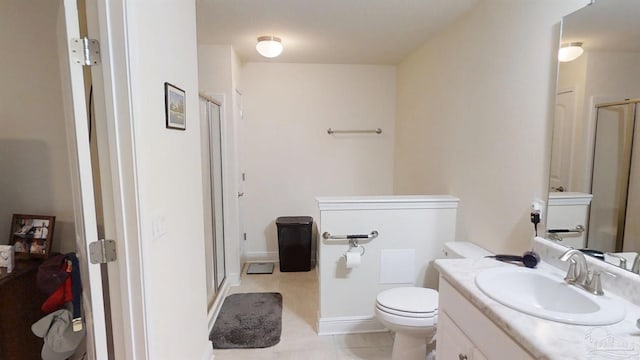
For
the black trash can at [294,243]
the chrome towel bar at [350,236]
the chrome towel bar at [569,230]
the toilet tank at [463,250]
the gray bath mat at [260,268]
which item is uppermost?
the chrome towel bar at [569,230]

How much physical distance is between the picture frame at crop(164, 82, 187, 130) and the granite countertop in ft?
4.80

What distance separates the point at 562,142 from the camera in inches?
61.1

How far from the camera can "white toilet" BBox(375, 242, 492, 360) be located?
1.86m

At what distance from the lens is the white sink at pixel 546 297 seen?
1.00m

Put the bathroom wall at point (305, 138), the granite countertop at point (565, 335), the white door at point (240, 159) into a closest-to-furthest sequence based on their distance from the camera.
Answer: the granite countertop at point (565, 335) → the white door at point (240, 159) → the bathroom wall at point (305, 138)

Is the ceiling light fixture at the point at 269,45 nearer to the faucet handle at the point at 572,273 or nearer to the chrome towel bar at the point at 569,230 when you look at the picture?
the chrome towel bar at the point at 569,230

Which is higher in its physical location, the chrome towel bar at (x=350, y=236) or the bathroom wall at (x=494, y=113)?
the bathroom wall at (x=494, y=113)

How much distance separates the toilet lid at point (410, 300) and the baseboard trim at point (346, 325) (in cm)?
53

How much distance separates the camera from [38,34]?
1.73m

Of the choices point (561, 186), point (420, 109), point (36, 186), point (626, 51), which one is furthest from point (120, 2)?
point (420, 109)

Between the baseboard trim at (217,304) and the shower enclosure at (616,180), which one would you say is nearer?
the shower enclosure at (616,180)

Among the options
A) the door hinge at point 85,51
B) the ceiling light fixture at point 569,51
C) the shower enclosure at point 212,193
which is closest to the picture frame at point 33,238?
the shower enclosure at point 212,193

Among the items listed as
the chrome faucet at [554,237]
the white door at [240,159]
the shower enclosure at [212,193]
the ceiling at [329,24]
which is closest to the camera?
the chrome faucet at [554,237]

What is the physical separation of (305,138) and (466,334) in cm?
291
